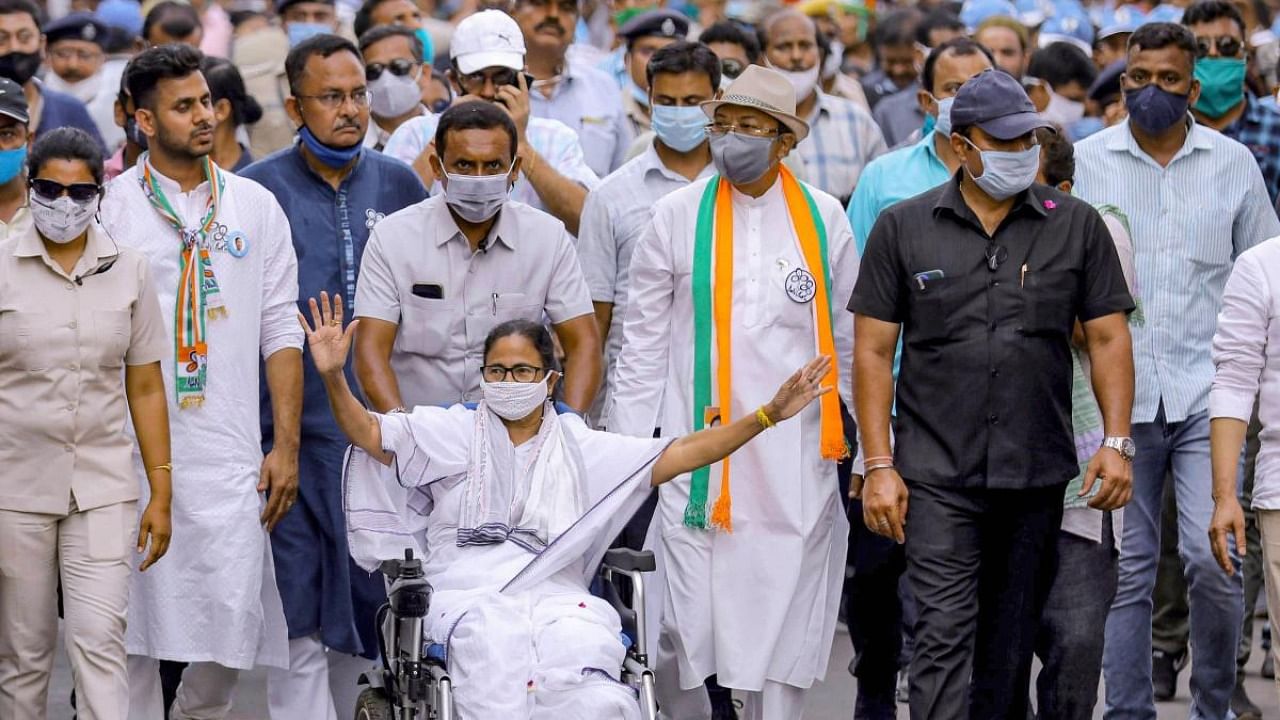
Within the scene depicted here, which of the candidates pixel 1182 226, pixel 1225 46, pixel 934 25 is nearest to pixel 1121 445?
pixel 1182 226

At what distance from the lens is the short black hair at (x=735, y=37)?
11.8 metres

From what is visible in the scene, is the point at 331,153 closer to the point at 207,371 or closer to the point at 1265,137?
the point at 207,371

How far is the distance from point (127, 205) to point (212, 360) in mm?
607

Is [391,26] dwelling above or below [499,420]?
above

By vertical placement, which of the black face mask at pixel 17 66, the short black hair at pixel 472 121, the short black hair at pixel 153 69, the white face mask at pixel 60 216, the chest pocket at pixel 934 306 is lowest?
the chest pocket at pixel 934 306

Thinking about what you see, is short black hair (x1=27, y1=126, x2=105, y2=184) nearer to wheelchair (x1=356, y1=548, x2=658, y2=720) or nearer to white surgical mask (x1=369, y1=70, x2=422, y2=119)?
wheelchair (x1=356, y1=548, x2=658, y2=720)

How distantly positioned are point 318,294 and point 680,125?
4.99ft

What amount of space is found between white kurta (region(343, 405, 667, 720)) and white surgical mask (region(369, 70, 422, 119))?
10.8 feet

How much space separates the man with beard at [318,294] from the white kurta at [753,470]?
43.3 inches

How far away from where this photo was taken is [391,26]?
10.8 m

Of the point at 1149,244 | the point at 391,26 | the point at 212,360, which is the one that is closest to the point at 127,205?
the point at 212,360

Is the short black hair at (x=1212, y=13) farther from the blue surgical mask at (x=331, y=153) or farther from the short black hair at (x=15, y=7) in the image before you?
the short black hair at (x=15, y=7)

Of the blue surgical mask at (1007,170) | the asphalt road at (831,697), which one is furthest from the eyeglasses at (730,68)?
the blue surgical mask at (1007,170)

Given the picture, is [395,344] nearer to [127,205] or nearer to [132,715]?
[127,205]
